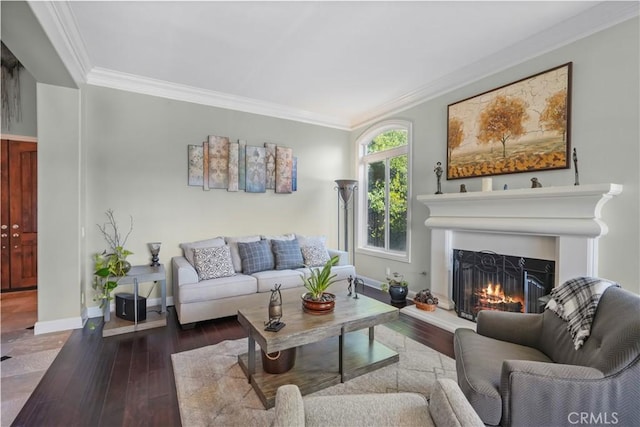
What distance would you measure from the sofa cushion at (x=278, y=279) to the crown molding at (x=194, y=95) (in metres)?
2.54

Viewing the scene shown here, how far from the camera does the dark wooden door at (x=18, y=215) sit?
14.1ft

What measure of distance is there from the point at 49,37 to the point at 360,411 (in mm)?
3368

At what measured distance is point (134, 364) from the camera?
2.46 m

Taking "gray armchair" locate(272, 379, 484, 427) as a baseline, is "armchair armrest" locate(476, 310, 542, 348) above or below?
below

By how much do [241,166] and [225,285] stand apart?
1.91 metres

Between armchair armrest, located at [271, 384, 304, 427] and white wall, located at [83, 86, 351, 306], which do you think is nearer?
armchair armrest, located at [271, 384, 304, 427]

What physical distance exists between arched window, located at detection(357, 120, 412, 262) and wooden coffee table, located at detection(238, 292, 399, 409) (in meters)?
2.07

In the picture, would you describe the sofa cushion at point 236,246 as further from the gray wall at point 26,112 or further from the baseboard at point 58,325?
the gray wall at point 26,112

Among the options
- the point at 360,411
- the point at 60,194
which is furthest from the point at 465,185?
the point at 60,194

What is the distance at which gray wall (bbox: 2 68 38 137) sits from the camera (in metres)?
3.66

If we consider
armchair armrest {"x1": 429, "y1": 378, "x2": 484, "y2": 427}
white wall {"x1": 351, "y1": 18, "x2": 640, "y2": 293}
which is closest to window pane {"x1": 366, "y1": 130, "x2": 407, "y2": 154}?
white wall {"x1": 351, "y1": 18, "x2": 640, "y2": 293}

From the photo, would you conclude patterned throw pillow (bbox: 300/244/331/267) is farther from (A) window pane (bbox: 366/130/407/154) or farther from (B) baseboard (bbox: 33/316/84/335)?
(B) baseboard (bbox: 33/316/84/335)

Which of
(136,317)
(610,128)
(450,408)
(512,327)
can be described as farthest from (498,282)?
(136,317)

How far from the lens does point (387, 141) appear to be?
495cm
